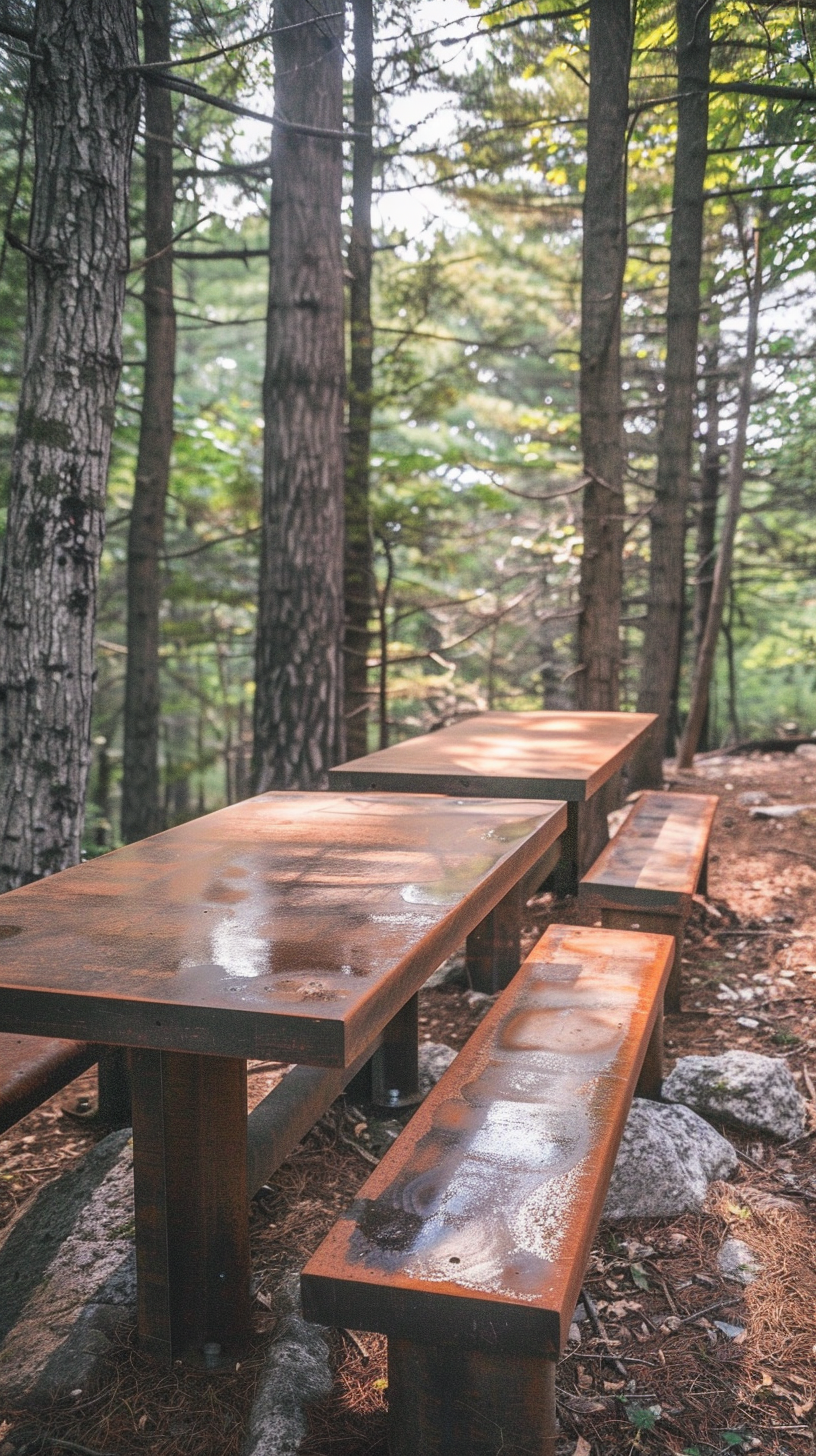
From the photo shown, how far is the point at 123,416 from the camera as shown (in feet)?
37.7

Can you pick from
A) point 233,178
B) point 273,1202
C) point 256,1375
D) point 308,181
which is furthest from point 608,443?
point 256,1375

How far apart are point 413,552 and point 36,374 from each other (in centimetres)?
1506

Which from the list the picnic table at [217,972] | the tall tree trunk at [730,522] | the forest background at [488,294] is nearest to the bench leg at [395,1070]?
the picnic table at [217,972]

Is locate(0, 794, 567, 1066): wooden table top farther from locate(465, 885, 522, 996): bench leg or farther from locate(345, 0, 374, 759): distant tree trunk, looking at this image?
locate(345, 0, 374, 759): distant tree trunk

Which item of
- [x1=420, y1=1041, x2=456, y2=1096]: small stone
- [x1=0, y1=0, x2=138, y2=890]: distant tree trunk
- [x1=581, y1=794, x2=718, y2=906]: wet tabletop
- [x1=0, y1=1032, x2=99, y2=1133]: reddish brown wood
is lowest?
[x1=420, y1=1041, x2=456, y2=1096]: small stone

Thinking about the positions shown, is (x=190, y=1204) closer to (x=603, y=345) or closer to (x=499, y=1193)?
(x=499, y=1193)

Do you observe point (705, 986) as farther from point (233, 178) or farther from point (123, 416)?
point (123, 416)

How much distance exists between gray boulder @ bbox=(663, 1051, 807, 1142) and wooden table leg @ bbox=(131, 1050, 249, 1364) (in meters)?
1.72

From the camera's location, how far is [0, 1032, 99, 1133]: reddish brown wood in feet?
8.07

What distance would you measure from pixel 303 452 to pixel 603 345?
2.44 m

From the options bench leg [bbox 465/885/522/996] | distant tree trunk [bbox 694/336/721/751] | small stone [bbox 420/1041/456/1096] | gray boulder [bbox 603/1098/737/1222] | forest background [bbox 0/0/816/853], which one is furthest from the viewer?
distant tree trunk [bbox 694/336/721/751]

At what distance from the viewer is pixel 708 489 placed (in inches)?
500

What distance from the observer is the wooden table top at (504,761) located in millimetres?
3736

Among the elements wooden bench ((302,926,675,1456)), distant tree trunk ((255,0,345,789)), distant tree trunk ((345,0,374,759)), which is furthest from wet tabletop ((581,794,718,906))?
distant tree trunk ((345,0,374,759))
